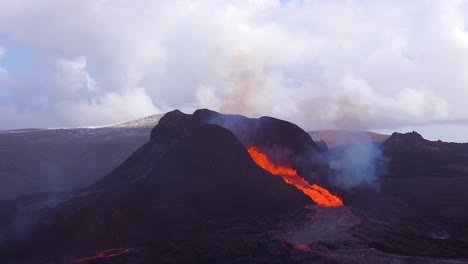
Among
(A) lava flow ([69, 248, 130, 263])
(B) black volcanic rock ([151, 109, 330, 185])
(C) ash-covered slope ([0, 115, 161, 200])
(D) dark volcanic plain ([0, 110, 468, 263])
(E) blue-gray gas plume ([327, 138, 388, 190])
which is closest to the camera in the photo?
(D) dark volcanic plain ([0, 110, 468, 263])

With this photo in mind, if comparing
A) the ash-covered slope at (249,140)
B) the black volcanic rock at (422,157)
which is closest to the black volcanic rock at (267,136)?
the ash-covered slope at (249,140)

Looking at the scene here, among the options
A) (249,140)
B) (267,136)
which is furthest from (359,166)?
(249,140)

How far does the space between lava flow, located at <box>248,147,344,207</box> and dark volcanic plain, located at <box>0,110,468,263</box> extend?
0.70 m

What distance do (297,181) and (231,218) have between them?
974 centimetres

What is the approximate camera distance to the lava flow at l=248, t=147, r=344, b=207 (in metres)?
34.5

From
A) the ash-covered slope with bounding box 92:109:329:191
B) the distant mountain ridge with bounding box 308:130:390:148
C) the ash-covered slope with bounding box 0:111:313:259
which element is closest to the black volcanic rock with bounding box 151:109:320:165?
the ash-covered slope with bounding box 92:109:329:191

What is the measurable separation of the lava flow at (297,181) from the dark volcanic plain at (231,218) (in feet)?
2.29

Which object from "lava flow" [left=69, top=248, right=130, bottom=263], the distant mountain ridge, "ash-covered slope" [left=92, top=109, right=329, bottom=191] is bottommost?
"lava flow" [left=69, top=248, right=130, bottom=263]

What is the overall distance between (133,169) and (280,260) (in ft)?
78.4

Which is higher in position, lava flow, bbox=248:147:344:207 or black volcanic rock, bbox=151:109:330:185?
black volcanic rock, bbox=151:109:330:185

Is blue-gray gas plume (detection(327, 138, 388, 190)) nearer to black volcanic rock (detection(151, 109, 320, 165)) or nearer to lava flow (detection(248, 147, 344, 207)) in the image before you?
black volcanic rock (detection(151, 109, 320, 165))

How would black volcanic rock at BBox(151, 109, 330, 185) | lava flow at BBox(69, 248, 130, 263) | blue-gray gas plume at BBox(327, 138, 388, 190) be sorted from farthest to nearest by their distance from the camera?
blue-gray gas plume at BBox(327, 138, 388, 190)
black volcanic rock at BBox(151, 109, 330, 185)
lava flow at BBox(69, 248, 130, 263)

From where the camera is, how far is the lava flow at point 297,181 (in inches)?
1358

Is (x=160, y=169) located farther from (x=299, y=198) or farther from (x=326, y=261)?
(x=326, y=261)
